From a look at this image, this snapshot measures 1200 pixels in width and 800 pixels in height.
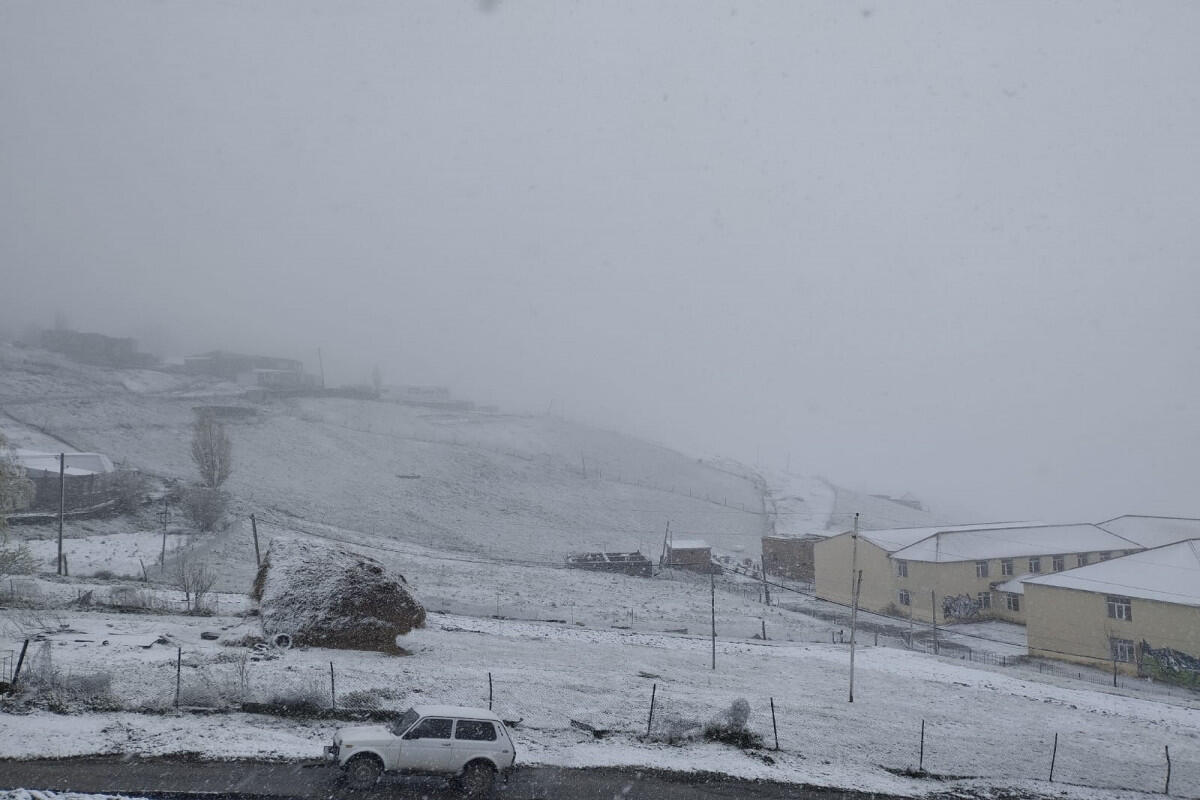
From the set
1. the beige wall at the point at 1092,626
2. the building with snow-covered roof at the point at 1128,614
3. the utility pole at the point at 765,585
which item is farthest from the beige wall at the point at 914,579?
the building with snow-covered roof at the point at 1128,614

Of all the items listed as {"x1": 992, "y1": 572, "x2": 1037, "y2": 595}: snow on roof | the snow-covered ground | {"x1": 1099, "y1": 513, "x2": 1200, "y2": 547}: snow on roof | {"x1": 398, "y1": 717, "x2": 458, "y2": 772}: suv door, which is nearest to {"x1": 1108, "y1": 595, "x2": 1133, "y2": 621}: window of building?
the snow-covered ground

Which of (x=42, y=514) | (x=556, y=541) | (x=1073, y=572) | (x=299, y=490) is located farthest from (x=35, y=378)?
(x=1073, y=572)

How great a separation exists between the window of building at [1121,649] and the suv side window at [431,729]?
38.3m

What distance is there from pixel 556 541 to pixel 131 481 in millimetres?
34334

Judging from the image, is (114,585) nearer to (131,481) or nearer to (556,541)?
(131,481)

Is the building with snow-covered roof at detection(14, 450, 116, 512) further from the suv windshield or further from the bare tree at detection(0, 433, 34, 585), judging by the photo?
the suv windshield

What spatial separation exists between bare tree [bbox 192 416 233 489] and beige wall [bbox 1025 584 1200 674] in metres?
58.1

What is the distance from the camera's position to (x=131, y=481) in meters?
53.2

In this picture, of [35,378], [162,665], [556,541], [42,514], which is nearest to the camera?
[162,665]

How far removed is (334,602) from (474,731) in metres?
12.7

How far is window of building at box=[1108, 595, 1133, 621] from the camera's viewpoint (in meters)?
37.2

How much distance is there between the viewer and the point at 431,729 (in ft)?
46.4

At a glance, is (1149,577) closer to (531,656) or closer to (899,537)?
(899,537)

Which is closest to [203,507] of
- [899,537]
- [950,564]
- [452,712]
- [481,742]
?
[452,712]
